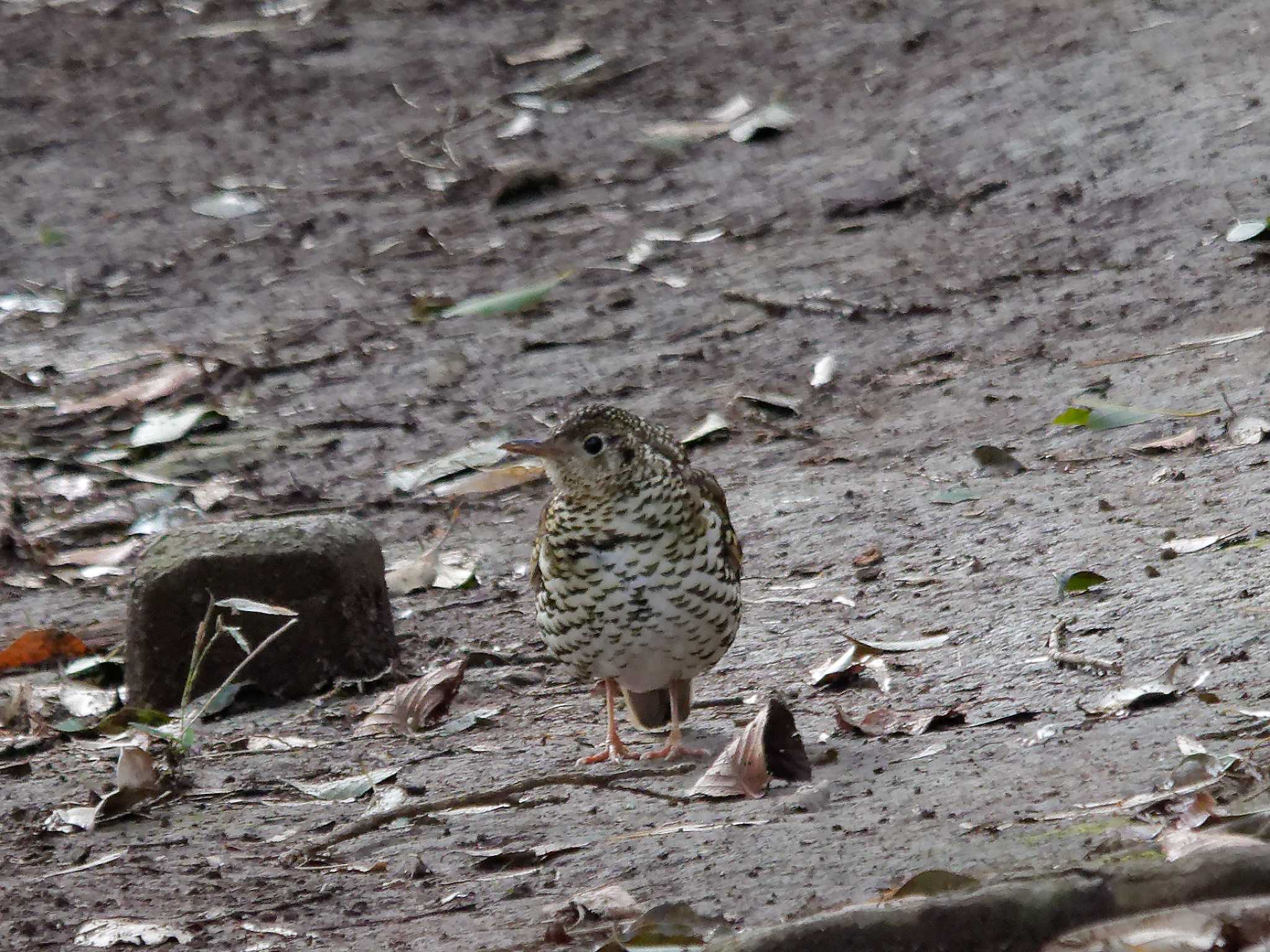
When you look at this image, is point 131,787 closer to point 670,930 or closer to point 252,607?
point 252,607

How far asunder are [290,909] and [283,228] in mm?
8421

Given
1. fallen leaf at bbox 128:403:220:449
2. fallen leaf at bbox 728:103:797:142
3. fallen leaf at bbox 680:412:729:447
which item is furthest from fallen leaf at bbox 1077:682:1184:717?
fallen leaf at bbox 728:103:797:142

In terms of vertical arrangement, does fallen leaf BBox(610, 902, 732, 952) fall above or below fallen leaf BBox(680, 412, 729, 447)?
above

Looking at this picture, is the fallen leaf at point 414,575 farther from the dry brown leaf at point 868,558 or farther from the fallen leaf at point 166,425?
the fallen leaf at point 166,425

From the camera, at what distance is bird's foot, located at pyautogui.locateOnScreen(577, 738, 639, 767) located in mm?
4930

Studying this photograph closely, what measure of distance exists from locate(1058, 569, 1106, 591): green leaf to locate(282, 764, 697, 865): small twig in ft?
4.94

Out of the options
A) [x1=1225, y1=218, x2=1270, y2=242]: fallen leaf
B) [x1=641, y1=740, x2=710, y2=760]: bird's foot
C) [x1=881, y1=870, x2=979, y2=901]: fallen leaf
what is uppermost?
[x1=881, y1=870, x2=979, y2=901]: fallen leaf

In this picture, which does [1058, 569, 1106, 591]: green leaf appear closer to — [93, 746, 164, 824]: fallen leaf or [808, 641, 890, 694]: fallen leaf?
[808, 641, 890, 694]: fallen leaf

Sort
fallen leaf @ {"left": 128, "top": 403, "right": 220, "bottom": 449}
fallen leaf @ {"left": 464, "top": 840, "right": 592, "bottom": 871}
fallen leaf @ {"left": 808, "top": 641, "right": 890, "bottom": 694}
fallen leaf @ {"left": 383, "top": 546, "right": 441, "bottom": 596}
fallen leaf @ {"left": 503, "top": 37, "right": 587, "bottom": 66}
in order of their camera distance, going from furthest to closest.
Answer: fallen leaf @ {"left": 503, "top": 37, "right": 587, "bottom": 66} → fallen leaf @ {"left": 128, "top": 403, "right": 220, "bottom": 449} → fallen leaf @ {"left": 383, "top": 546, "right": 441, "bottom": 596} → fallen leaf @ {"left": 808, "top": 641, "right": 890, "bottom": 694} → fallen leaf @ {"left": 464, "top": 840, "right": 592, "bottom": 871}

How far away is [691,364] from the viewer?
8719 millimetres

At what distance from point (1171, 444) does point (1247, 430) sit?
254 millimetres

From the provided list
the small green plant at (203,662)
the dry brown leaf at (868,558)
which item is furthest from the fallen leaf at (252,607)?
the dry brown leaf at (868,558)

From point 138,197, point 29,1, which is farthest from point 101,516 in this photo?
point 29,1

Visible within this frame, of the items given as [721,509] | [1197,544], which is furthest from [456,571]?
[1197,544]
